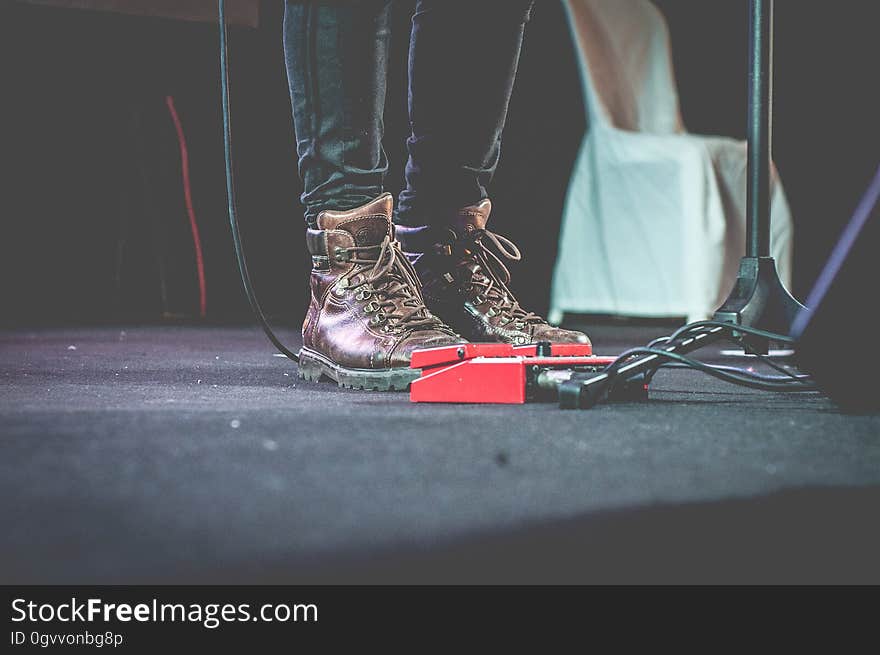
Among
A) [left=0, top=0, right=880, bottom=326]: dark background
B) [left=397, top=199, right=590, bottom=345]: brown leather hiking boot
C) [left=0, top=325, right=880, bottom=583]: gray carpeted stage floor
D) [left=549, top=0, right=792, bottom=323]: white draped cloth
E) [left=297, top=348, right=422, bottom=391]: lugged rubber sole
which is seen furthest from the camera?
[left=0, top=0, right=880, bottom=326]: dark background

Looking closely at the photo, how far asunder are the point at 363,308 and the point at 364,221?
11cm

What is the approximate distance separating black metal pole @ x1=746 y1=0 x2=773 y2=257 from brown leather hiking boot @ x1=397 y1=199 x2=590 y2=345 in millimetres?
294

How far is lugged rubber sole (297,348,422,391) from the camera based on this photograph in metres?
1.01

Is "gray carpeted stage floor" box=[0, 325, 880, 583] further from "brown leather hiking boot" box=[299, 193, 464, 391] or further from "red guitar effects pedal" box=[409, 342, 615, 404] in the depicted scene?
"brown leather hiking boot" box=[299, 193, 464, 391]

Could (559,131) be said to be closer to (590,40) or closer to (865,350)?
(590,40)

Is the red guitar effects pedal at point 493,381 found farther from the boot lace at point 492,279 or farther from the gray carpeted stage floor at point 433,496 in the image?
the boot lace at point 492,279

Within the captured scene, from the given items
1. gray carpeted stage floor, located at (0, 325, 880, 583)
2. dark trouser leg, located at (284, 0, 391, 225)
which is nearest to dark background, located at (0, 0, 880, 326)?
dark trouser leg, located at (284, 0, 391, 225)

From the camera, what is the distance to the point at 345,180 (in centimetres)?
112

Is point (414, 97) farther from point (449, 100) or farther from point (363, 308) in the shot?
point (363, 308)

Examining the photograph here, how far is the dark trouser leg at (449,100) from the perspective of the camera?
1.26m

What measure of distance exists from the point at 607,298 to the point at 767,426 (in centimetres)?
191

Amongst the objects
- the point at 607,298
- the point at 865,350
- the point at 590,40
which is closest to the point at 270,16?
the point at 590,40

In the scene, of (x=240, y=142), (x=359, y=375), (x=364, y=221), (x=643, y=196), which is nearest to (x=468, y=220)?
(x=364, y=221)

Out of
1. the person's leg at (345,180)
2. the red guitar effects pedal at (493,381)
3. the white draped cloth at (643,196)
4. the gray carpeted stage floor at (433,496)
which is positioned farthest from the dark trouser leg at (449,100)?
the white draped cloth at (643,196)
